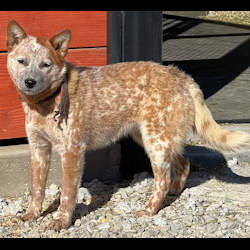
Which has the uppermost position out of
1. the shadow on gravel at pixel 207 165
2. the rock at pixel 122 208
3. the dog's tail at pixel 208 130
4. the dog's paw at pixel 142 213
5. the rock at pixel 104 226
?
the dog's tail at pixel 208 130

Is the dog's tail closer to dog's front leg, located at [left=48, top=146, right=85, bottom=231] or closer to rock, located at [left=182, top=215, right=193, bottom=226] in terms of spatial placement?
rock, located at [left=182, top=215, right=193, bottom=226]

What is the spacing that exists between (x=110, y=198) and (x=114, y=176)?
0.48 meters

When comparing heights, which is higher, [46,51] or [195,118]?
[46,51]

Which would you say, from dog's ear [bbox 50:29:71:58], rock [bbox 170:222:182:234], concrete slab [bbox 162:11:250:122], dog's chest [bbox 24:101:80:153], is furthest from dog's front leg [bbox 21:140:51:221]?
concrete slab [bbox 162:11:250:122]

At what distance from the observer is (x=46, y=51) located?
3834 millimetres

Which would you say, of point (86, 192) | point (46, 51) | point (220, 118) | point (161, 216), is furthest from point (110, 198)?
point (220, 118)

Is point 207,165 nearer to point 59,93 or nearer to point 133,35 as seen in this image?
point 133,35

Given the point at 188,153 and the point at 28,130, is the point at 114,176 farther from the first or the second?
the point at 28,130

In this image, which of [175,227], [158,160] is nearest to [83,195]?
[158,160]

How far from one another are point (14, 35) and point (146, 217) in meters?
1.68

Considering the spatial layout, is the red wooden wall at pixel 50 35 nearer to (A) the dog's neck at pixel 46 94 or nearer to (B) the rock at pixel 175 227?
(A) the dog's neck at pixel 46 94

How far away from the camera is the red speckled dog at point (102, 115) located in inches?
155

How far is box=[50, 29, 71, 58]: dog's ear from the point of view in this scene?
3870 millimetres

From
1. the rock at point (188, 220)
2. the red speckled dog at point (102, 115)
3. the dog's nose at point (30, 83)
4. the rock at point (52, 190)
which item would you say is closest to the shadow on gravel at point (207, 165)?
the red speckled dog at point (102, 115)
